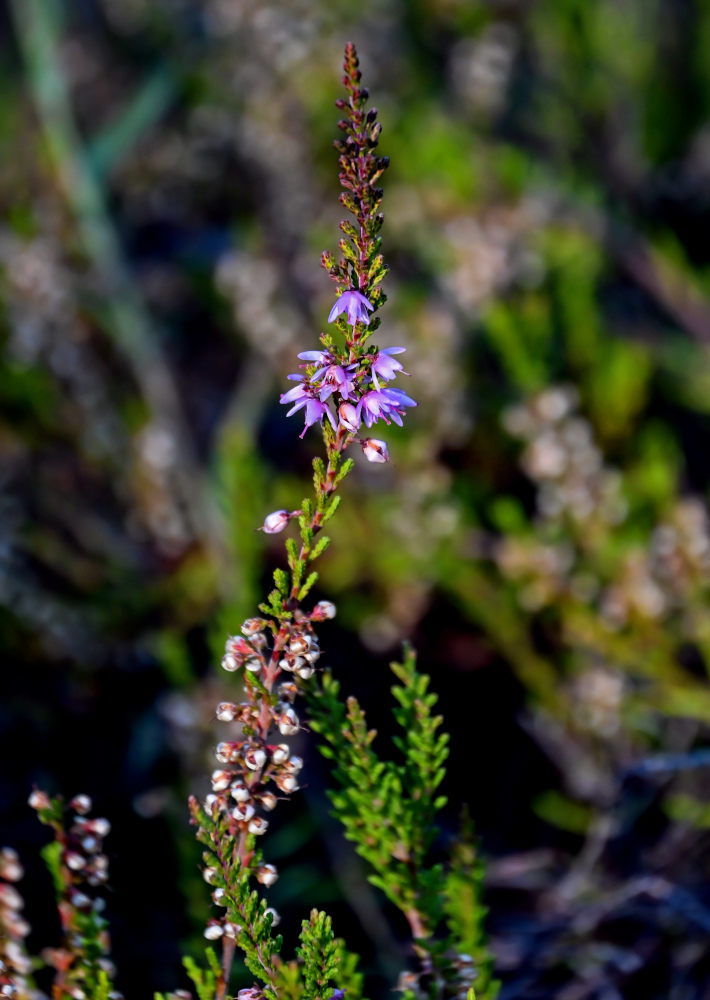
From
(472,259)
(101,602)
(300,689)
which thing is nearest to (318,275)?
(472,259)

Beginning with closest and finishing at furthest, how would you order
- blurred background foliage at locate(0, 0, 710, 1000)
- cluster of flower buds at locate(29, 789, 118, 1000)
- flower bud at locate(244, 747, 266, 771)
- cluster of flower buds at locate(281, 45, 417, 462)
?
cluster of flower buds at locate(281, 45, 417, 462) < flower bud at locate(244, 747, 266, 771) < cluster of flower buds at locate(29, 789, 118, 1000) < blurred background foliage at locate(0, 0, 710, 1000)

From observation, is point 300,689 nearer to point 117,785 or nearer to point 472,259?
point 117,785

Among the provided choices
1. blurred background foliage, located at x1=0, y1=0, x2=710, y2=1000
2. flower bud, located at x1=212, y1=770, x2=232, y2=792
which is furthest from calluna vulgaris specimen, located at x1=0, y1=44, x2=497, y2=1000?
blurred background foliage, located at x1=0, y1=0, x2=710, y2=1000

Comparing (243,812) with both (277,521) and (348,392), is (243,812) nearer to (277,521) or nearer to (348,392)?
(277,521)

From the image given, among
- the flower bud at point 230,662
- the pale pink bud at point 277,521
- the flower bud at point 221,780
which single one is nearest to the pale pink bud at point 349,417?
the pale pink bud at point 277,521

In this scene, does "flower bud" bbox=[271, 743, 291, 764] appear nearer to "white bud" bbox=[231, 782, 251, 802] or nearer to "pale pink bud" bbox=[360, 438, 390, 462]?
"white bud" bbox=[231, 782, 251, 802]

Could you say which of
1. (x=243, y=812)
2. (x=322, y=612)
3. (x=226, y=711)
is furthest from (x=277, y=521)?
(x=243, y=812)
